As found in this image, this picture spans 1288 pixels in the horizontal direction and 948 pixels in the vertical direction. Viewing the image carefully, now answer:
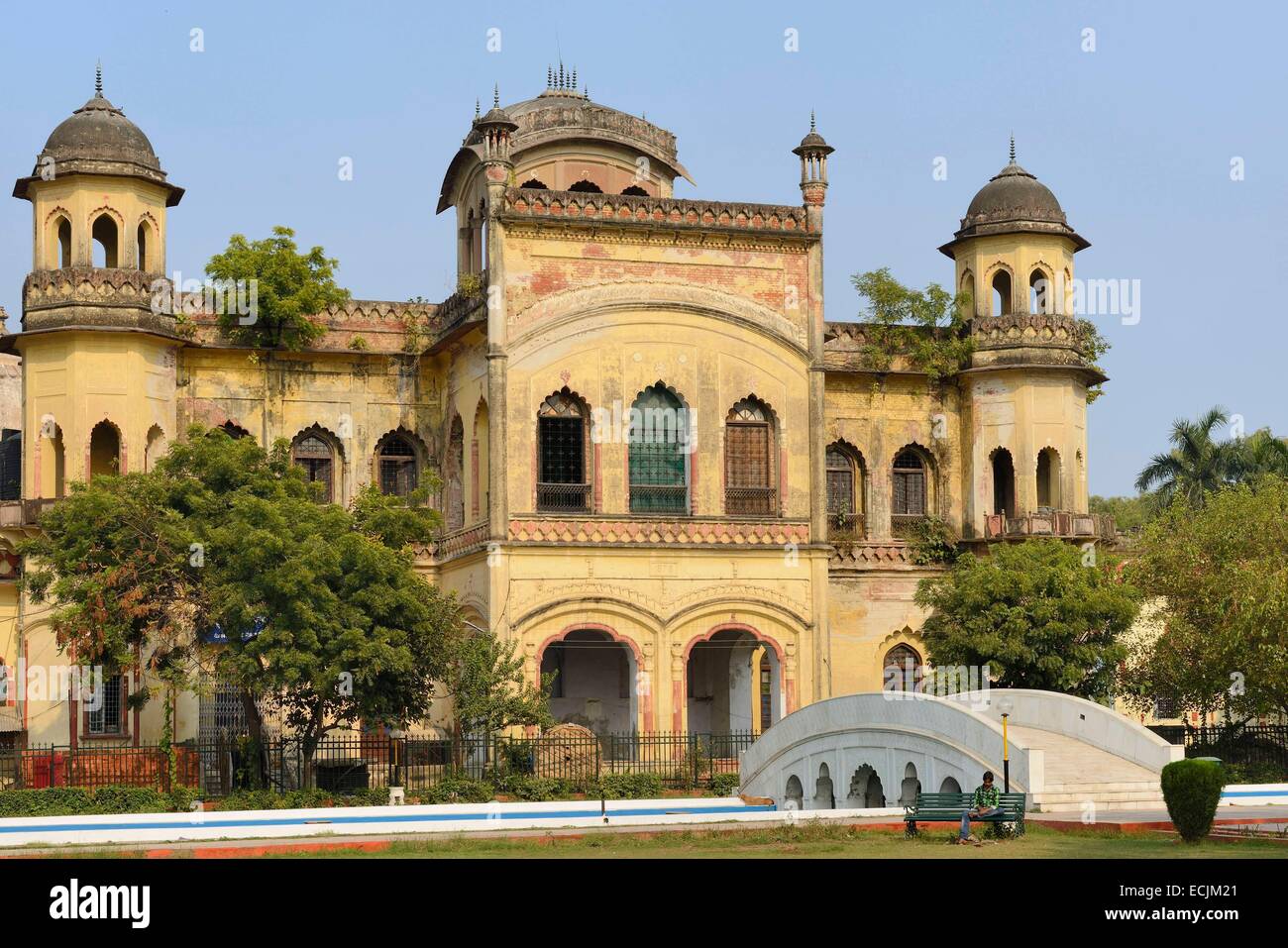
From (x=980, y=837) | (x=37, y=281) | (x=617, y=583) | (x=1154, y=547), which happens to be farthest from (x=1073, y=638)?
(x=37, y=281)

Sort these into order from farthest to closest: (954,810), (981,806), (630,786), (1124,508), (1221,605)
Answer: (1124,508) < (1221,605) < (630,786) < (954,810) < (981,806)

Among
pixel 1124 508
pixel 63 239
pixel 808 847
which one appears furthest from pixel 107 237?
pixel 1124 508

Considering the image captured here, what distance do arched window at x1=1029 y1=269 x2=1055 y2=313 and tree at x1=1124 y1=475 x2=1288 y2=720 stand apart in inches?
211

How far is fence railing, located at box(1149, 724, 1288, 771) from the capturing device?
108 ft

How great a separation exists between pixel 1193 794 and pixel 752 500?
15734 mm

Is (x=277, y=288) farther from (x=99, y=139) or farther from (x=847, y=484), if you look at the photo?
(x=847, y=484)

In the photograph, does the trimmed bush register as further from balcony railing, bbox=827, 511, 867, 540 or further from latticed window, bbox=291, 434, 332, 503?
balcony railing, bbox=827, 511, 867, 540

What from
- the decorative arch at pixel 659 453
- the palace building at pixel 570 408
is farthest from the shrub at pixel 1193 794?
Answer: the decorative arch at pixel 659 453

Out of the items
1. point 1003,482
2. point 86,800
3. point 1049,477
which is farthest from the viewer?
point 1003,482

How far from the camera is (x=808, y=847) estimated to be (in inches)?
829

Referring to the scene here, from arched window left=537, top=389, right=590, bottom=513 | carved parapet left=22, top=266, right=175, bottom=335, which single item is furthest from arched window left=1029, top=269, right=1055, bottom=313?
carved parapet left=22, top=266, right=175, bottom=335

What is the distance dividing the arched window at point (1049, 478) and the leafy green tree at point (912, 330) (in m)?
2.59

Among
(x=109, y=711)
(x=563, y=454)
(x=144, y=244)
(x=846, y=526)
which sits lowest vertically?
(x=109, y=711)
